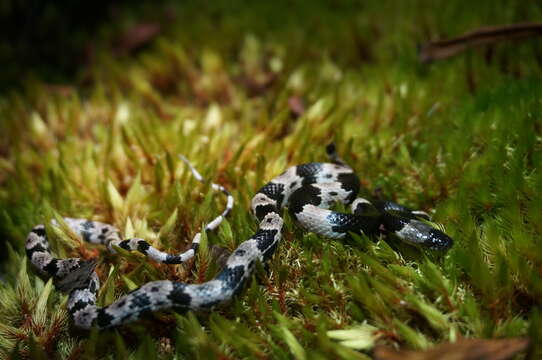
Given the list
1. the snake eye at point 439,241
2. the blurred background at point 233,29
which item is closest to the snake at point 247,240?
the snake eye at point 439,241

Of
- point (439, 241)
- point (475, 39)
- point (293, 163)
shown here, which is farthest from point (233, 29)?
point (439, 241)

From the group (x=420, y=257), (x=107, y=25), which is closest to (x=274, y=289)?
(x=420, y=257)

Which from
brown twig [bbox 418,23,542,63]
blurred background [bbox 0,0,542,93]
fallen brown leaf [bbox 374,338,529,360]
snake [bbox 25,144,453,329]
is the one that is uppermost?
blurred background [bbox 0,0,542,93]

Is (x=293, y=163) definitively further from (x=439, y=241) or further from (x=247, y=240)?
(x=439, y=241)

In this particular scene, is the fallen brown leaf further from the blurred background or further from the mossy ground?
the blurred background

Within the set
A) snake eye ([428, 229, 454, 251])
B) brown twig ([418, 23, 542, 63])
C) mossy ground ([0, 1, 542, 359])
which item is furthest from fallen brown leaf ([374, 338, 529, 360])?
brown twig ([418, 23, 542, 63])
